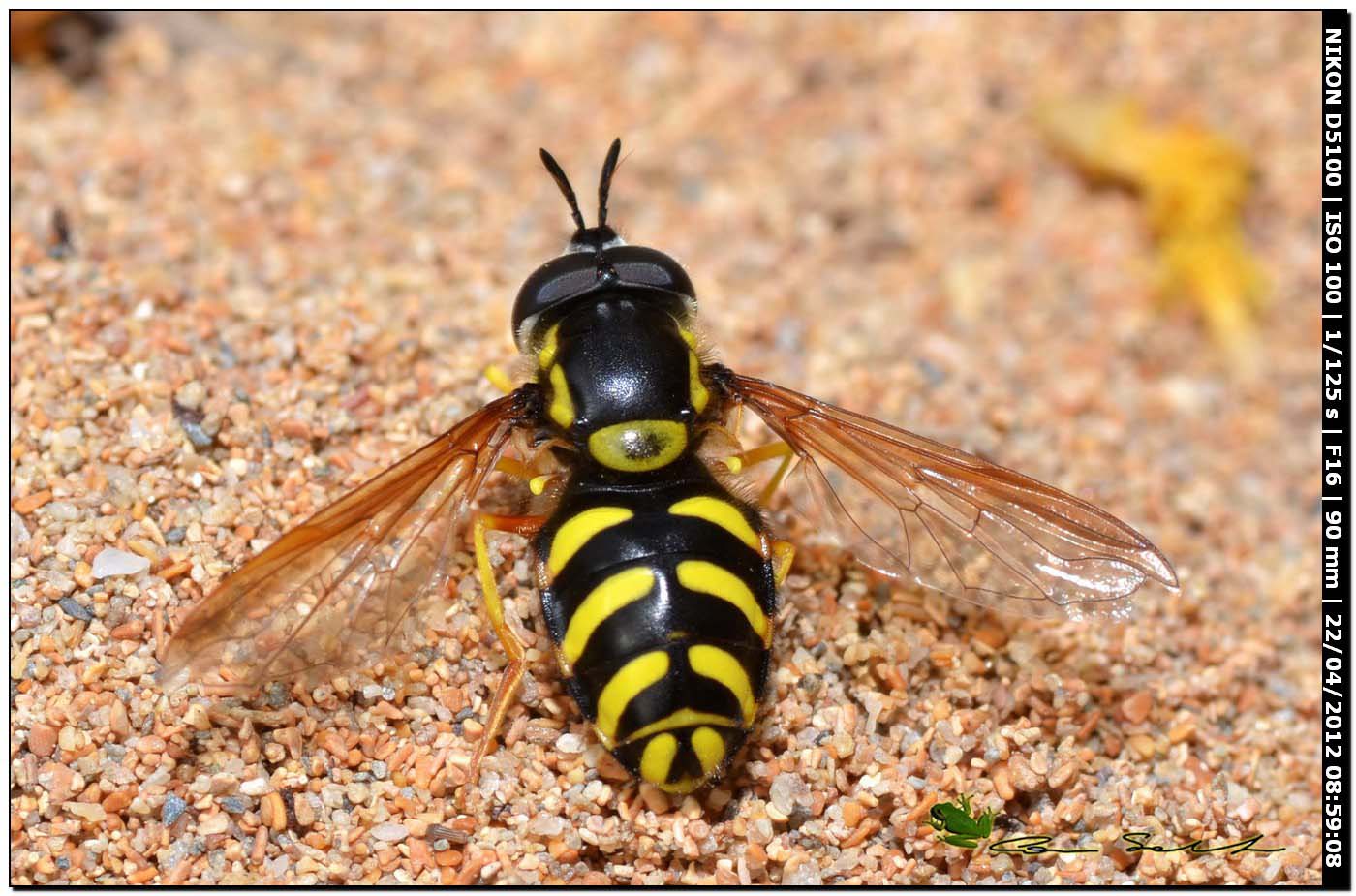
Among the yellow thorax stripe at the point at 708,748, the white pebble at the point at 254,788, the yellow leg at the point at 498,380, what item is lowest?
the white pebble at the point at 254,788

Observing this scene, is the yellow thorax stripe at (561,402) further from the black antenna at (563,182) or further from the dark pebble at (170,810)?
the dark pebble at (170,810)

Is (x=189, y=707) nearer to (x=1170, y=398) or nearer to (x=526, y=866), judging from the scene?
(x=526, y=866)

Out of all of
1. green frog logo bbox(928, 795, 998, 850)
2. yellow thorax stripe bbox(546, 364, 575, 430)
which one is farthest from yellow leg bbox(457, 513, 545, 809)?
green frog logo bbox(928, 795, 998, 850)

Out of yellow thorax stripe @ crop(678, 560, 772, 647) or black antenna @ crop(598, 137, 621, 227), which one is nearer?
yellow thorax stripe @ crop(678, 560, 772, 647)

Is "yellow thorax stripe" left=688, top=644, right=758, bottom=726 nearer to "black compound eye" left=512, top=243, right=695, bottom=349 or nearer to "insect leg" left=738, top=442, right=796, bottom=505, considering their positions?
"insect leg" left=738, top=442, right=796, bottom=505

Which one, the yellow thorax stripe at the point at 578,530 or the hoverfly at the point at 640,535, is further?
the yellow thorax stripe at the point at 578,530

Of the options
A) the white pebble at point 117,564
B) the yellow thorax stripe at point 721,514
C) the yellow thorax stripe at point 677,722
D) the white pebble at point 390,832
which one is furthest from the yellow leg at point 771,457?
the white pebble at point 117,564
